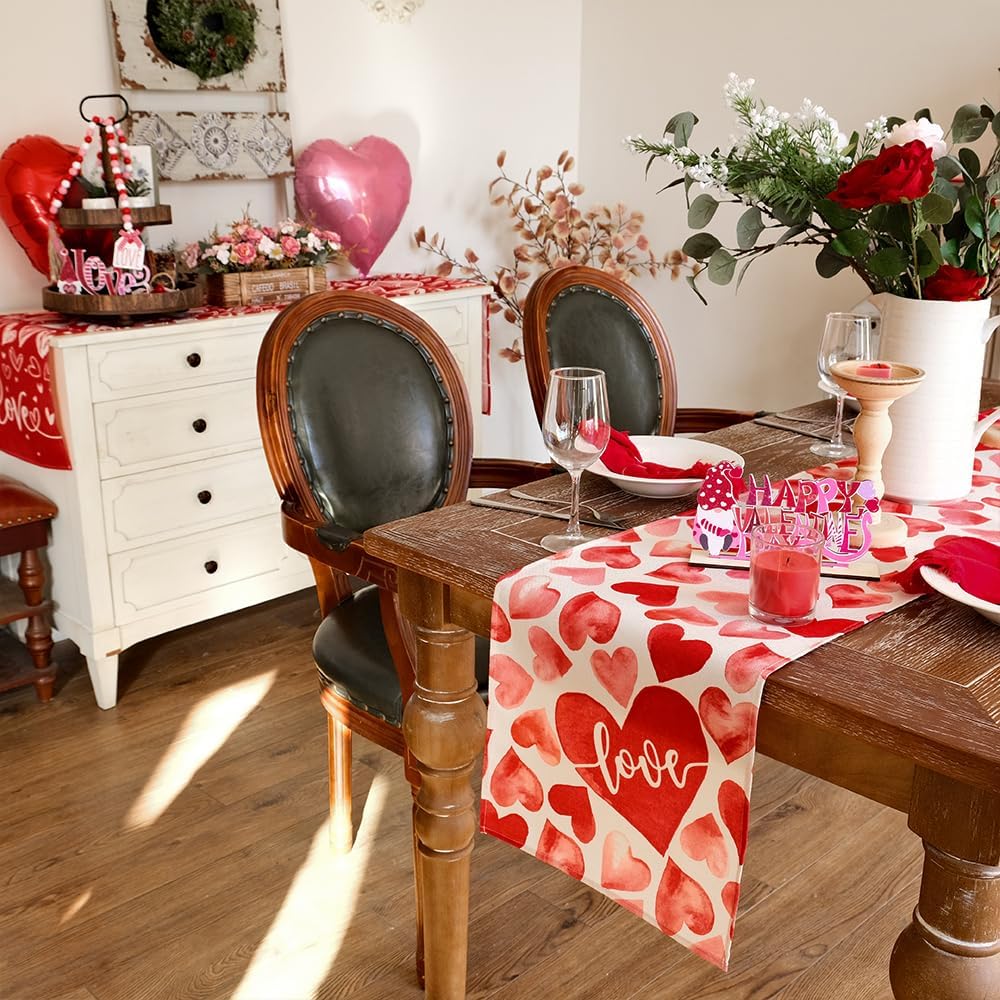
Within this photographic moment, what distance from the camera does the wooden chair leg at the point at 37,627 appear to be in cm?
260

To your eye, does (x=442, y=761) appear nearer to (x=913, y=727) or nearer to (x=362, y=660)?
(x=362, y=660)

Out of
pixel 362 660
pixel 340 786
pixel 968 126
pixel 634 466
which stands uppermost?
pixel 968 126

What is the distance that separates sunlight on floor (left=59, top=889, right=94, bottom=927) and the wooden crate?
1.45 m

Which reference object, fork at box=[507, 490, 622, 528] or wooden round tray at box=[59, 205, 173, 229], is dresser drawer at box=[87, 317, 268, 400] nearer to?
wooden round tray at box=[59, 205, 173, 229]

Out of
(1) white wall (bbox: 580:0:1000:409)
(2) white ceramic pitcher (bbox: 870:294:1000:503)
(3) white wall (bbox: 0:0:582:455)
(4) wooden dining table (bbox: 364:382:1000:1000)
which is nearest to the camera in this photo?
(4) wooden dining table (bbox: 364:382:1000:1000)

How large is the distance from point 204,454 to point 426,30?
1.66 meters

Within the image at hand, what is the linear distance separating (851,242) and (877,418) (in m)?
0.22

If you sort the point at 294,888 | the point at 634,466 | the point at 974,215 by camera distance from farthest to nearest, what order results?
the point at 294,888
the point at 634,466
the point at 974,215

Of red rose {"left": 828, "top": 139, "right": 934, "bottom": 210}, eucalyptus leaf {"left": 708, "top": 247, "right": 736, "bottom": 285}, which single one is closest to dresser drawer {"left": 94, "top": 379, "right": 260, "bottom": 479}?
eucalyptus leaf {"left": 708, "top": 247, "right": 736, "bottom": 285}

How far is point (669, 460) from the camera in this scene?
5.68 feet

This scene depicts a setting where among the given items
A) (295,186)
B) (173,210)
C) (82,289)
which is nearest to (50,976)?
(82,289)

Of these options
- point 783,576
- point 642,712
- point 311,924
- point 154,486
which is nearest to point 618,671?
point 642,712

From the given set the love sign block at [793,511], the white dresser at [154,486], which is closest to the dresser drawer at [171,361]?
the white dresser at [154,486]

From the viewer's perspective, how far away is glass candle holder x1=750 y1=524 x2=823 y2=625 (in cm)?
113
